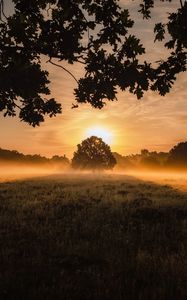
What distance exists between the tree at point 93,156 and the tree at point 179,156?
59.8 feet

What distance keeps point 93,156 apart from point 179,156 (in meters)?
25.0

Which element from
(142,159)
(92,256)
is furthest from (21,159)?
(92,256)

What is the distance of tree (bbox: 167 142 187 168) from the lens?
104 metres

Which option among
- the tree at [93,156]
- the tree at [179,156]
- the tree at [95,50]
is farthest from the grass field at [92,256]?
the tree at [179,156]

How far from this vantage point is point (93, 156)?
95.2 m

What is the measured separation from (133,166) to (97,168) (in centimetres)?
5085

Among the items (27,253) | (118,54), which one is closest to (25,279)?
(27,253)

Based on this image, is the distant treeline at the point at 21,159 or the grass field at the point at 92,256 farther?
the distant treeline at the point at 21,159

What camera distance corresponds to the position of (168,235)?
14.1 m

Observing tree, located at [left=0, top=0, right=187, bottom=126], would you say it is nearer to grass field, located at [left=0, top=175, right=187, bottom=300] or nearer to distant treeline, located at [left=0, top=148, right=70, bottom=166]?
grass field, located at [left=0, top=175, right=187, bottom=300]

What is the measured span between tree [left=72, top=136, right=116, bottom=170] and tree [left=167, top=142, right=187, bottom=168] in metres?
18.2

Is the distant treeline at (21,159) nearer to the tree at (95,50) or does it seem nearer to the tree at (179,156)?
the tree at (179,156)

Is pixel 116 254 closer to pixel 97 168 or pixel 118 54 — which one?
pixel 118 54

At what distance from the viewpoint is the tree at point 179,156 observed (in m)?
104
